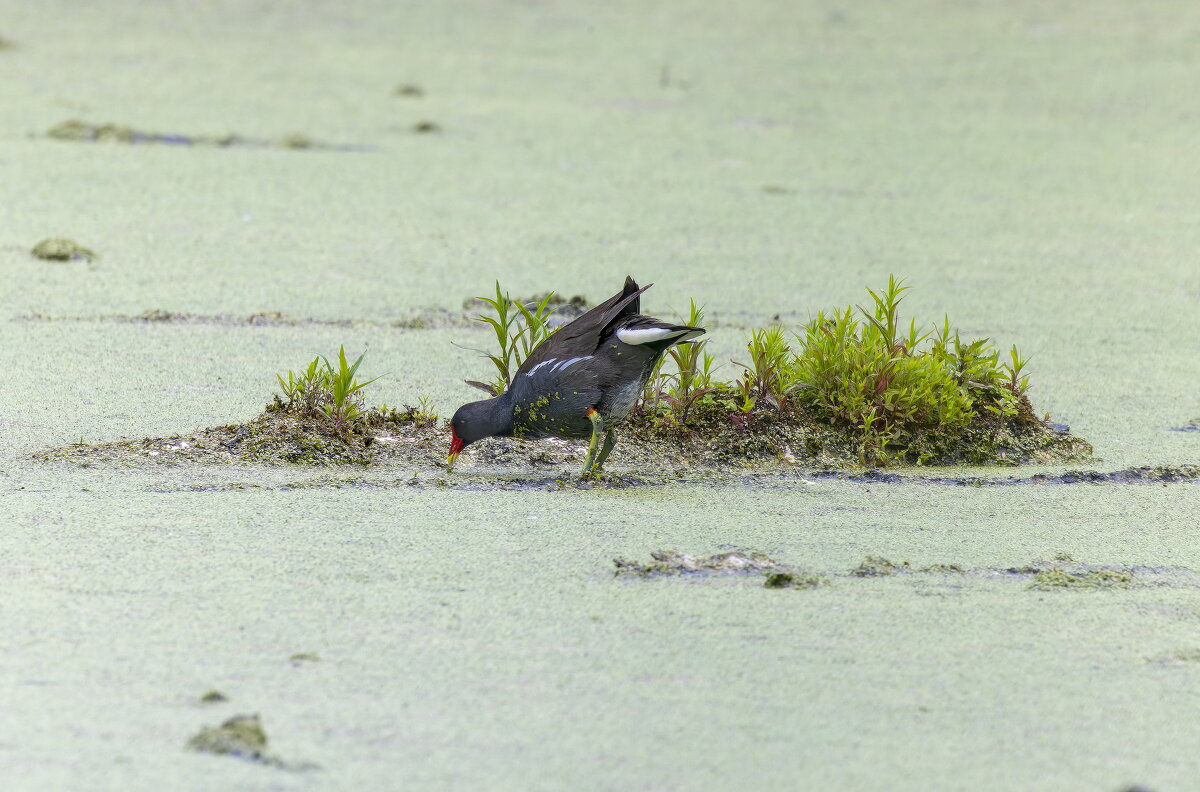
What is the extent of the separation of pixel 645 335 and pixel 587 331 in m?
0.14

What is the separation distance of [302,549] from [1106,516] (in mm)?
1470

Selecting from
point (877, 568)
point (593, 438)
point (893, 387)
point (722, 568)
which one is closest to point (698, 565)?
point (722, 568)

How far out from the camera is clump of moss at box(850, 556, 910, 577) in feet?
7.66

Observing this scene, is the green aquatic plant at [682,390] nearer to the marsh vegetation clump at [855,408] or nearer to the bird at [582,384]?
the marsh vegetation clump at [855,408]

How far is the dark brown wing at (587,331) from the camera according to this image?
2.71 meters

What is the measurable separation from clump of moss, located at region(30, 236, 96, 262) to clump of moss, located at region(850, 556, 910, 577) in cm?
277

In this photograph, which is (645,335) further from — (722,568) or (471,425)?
(722,568)

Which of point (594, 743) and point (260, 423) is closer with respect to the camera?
point (594, 743)

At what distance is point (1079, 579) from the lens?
2338mm

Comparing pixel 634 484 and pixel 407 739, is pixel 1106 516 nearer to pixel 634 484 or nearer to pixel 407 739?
pixel 634 484

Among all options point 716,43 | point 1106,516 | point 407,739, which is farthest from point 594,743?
point 716,43

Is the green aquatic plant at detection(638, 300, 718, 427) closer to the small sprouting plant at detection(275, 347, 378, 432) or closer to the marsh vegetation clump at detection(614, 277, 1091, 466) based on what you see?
the marsh vegetation clump at detection(614, 277, 1091, 466)

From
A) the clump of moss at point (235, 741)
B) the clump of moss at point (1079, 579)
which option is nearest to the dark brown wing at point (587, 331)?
the clump of moss at point (1079, 579)

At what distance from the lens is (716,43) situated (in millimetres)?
7457
